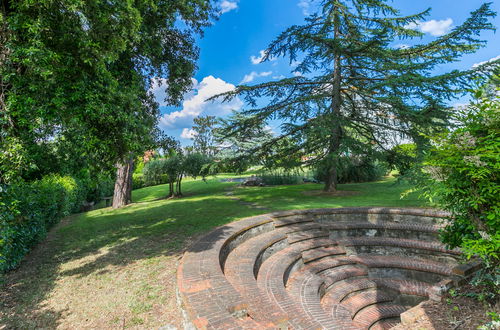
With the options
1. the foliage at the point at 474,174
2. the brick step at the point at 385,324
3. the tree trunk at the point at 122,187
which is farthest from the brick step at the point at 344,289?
the tree trunk at the point at 122,187

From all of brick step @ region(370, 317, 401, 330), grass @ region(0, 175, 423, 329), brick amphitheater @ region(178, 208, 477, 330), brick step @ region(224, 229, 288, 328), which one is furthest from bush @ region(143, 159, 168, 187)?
brick step @ region(370, 317, 401, 330)

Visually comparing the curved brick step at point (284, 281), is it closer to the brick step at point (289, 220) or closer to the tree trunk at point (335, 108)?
the brick step at point (289, 220)

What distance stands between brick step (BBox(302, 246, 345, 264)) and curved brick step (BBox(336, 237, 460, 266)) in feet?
1.22

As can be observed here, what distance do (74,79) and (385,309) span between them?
8.08m

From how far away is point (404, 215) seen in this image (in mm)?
7469

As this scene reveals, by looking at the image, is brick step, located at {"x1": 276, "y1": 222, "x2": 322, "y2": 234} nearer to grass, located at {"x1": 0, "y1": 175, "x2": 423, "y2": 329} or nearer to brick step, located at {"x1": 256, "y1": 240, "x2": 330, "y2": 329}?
brick step, located at {"x1": 256, "y1": 240, "x2": 330, "y2": 329}

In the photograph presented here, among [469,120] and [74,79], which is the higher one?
[74,79]

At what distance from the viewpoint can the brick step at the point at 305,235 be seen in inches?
255

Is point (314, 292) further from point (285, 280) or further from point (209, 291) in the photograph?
point (209, 291)

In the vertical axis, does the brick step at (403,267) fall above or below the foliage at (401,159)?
below

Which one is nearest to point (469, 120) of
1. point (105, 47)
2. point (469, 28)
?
point (105, 47)

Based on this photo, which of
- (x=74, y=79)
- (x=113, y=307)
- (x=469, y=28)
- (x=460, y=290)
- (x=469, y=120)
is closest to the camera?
(x=113, y=307)

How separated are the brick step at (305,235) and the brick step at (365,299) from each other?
178 centimetres

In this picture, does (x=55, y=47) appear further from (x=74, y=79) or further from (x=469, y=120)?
(x=469, y=120)
